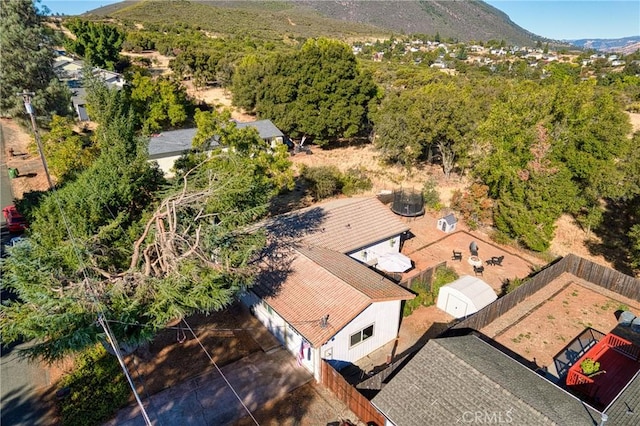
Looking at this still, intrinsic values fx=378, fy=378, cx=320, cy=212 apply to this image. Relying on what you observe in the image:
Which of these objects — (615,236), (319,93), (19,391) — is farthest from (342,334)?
(319,93)

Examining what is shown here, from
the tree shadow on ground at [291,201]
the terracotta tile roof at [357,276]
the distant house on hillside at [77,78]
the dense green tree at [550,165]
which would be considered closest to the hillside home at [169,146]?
the tree shadow on ground at [291,201]

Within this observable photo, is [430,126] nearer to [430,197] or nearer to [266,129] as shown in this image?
[430,197]

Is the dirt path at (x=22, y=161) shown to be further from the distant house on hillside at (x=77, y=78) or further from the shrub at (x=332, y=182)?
the shrub at (x=332, y=182)

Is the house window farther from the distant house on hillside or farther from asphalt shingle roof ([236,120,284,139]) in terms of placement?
the distant house on hillside

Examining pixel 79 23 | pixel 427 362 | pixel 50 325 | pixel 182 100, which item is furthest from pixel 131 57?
pixel 427 362

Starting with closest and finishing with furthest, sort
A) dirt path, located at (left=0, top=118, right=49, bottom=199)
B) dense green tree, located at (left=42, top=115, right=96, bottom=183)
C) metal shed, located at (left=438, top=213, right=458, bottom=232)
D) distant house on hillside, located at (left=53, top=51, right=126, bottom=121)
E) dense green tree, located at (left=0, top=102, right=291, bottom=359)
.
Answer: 1. dense green tree, located at (left=0, top=102, right=291, bottom=359)
2. dense green tree, located at (left=42, top=115, right=96, bottom=183)
3. metal shed, located at (left=438, top=213, right=458, bottom=232)
4. dirt path, located at (left=0, top=118, right=49, bottom=199)
5. distant house on hillside, located at (left=53, top=51, right=126, bottom=121)

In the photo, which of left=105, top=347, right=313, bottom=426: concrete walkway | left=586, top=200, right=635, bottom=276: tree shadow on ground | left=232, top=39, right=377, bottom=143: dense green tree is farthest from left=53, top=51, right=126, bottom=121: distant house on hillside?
left=586, top=200, right=635, bottom=276: tree shadow on ground
